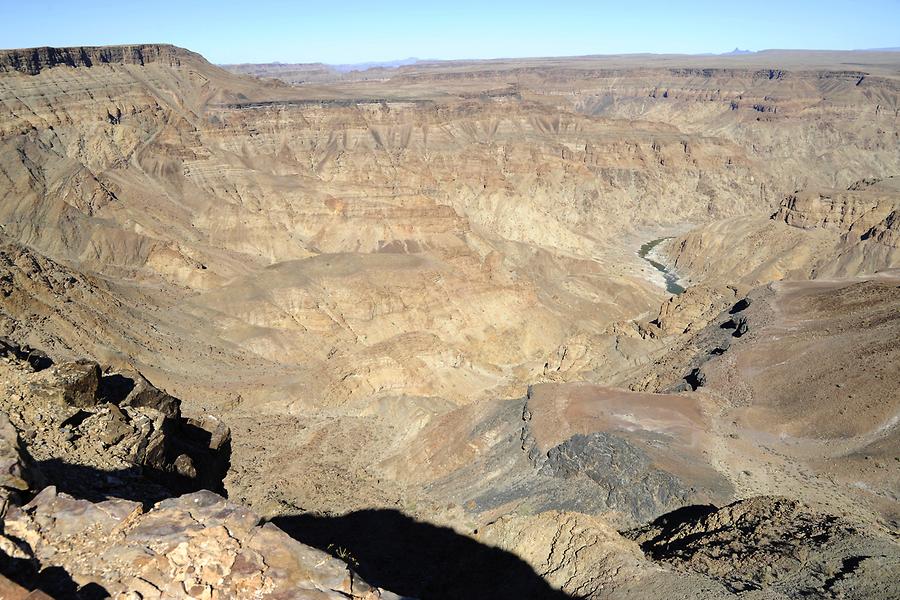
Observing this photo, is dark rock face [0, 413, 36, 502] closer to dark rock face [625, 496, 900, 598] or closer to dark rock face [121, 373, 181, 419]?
dark rock face [121, 373, 181, 419]

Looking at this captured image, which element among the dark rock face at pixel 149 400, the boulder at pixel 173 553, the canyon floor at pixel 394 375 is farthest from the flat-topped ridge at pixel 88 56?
the boulder at pixel 173 553

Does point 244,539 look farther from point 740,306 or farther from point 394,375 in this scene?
point 740,306

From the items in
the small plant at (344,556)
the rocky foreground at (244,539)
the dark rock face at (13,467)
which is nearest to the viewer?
the rocky foreground at (244,539)

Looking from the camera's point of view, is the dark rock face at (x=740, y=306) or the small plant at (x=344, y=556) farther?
the dark rock face at (x=740, y=306)

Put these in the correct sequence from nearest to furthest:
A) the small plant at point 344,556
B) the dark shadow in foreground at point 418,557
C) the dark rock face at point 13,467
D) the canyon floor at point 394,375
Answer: the dark rock face at point 13,467
the canyon floor at point 394,375
the small plant at point 344,556
the dark shadow in foreground at point 418,557

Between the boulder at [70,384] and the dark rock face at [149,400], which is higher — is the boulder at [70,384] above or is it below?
above

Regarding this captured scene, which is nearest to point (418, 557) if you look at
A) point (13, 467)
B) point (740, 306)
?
point (13, 467)

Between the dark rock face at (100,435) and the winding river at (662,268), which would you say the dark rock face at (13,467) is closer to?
the dark rock face at (100,435)
